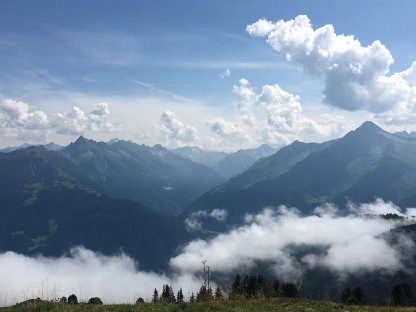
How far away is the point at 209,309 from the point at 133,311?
162 inches

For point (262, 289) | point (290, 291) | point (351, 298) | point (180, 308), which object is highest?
point (180, 308)

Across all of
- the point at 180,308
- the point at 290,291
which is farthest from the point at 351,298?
the point at 290,291

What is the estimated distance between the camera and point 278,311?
84.1 feet

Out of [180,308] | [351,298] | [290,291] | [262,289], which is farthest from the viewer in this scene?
[290,291]

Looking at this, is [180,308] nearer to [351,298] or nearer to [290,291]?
[351,298]

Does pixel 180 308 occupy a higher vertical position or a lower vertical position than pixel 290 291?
higher

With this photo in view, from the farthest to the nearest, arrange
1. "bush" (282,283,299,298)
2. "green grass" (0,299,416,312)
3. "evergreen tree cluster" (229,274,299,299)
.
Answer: "bush" (282,283,299,298) → "evergreen tree cluster" (229,274,299,299) → "green grass" (0,299,416,312)

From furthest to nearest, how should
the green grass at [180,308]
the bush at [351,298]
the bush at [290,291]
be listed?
the bush at [290,291] < the bush at [351,298] < the green grass at [180,308]

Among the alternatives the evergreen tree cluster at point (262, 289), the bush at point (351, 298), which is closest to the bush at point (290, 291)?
the evergreen tree cluster at point (262, 289)

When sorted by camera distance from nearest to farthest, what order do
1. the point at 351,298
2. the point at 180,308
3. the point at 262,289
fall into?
the point at 180,308, the point at 262,289, the point at 351,298

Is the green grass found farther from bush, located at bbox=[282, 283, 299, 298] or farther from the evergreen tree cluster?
bush, located at bbox=[282, 283, 299, 298]

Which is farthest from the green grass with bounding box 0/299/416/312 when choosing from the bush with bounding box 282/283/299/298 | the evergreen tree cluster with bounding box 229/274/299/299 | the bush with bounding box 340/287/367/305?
the bush with bounding box 282/283/299/298

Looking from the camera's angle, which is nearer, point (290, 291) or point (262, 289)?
point (262, 289)

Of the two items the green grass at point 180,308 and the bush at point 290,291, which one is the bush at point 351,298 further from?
the green grass at point 180,308
